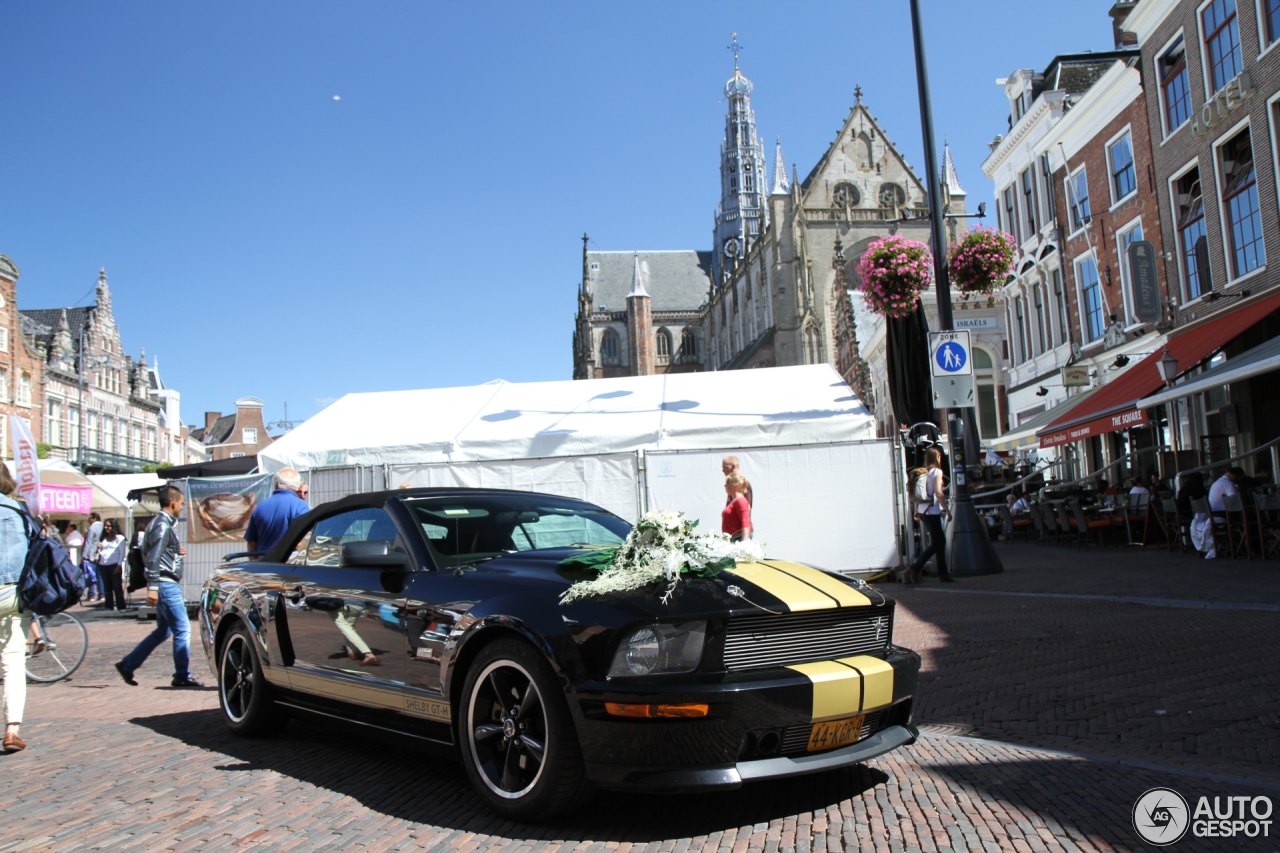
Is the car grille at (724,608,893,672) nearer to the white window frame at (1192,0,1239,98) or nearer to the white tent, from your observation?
the white tent

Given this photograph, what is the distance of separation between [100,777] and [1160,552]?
14.3m

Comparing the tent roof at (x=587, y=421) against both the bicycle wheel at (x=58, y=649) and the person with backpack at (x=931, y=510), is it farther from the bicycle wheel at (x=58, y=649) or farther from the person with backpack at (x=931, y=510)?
the bicycle wheel at (x=58, y=649)

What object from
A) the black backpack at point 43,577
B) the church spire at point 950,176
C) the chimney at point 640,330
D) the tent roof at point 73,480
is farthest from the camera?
the chimney at point 640,330

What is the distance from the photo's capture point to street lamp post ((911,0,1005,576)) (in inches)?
476

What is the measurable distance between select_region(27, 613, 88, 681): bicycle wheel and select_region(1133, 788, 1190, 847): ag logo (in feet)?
27.4

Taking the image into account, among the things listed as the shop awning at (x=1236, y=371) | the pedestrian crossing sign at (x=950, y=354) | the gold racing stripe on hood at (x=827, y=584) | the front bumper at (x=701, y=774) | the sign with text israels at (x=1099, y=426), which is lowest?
→ the front bumper at (x=701, y=774)

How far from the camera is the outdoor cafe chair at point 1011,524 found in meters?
20.4

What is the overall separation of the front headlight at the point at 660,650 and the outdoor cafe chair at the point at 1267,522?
36.7 feet

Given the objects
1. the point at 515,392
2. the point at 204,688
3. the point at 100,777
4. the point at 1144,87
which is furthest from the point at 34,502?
the point at 1144,87

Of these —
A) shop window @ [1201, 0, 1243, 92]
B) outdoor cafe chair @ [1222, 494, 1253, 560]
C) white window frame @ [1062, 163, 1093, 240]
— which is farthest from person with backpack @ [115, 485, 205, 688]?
white window frame @ [1062, 163, 1093, 240]

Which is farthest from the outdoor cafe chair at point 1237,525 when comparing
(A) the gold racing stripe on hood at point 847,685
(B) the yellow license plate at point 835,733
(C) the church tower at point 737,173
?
(C) the church tower at point 737,173

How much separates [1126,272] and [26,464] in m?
22.7

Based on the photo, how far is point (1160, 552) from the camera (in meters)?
14.4

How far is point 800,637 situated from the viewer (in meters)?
3.57
